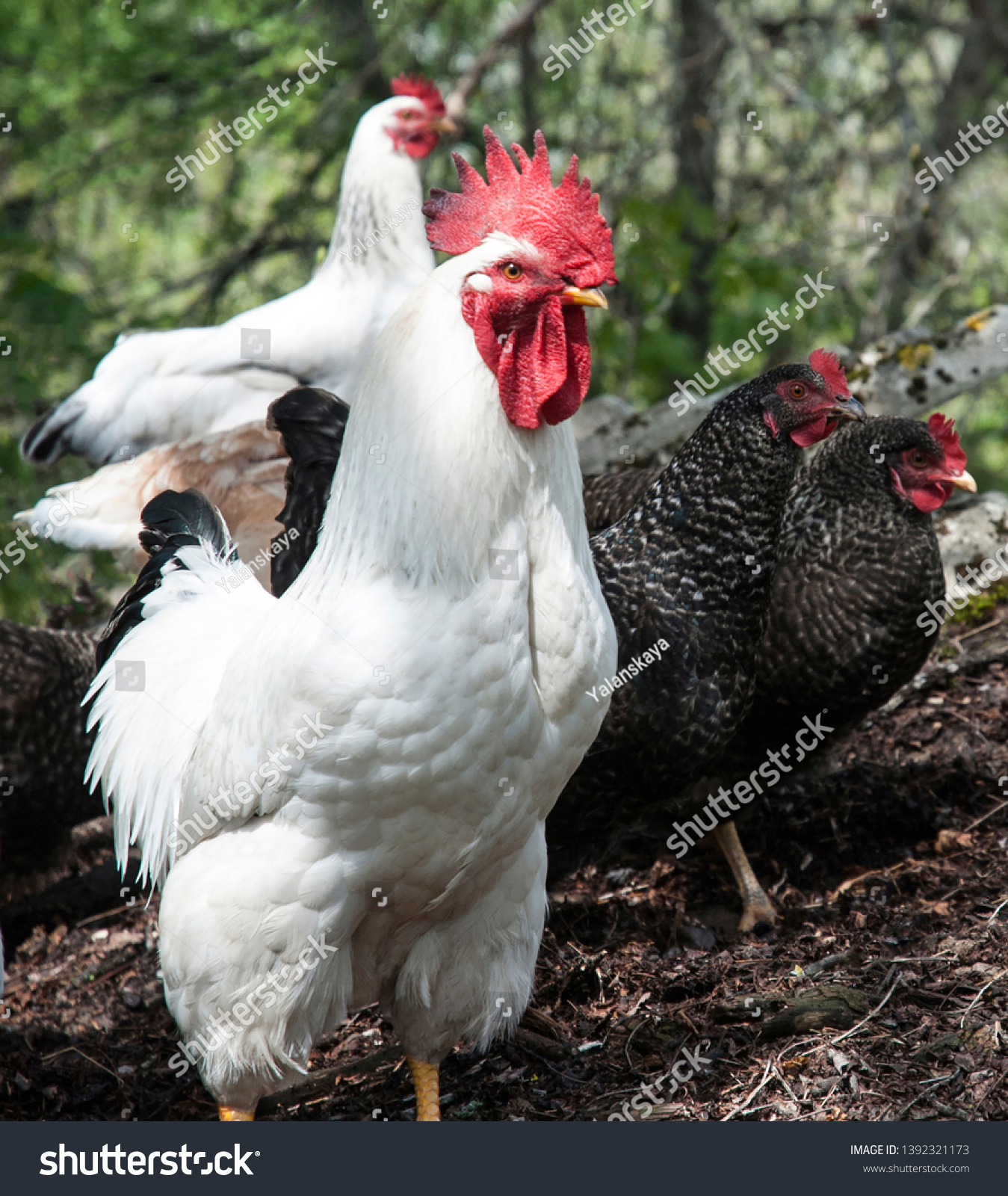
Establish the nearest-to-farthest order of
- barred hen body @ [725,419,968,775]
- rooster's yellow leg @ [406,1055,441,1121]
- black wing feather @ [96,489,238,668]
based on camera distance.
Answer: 1. rooster's yellow leg @ [406,1055,441,1121]
2. black wing feather @ [96,489,238,668]
3. barred hen body @ [725,419,968,775]

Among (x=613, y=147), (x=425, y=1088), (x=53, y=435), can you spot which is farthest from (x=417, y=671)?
(x=613, y=147)

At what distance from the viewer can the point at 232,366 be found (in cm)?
583

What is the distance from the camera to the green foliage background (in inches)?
314

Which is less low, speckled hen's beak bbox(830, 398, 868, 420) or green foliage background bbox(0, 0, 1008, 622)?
green foliage background bbox(0, 0, 1008, 622)

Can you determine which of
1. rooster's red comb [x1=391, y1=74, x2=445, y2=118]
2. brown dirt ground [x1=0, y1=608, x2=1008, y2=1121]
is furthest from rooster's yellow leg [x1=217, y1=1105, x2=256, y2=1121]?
rooster's red comb [x1=391, y1=74, x2=445, y2=118]

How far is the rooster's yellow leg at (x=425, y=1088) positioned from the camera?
3.41m

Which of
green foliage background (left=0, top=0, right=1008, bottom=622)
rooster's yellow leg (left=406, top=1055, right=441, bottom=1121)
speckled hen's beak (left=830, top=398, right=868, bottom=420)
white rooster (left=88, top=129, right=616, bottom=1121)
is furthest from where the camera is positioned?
green foliage background (left=0, top=0, right=1008, bottom=622)

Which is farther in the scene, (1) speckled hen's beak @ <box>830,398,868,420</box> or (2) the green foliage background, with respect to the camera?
(2) the green foliage background

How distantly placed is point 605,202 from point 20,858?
20.3 ft

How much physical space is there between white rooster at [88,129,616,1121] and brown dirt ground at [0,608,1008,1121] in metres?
1.02

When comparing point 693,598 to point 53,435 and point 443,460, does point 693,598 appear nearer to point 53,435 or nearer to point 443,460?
point 443,460

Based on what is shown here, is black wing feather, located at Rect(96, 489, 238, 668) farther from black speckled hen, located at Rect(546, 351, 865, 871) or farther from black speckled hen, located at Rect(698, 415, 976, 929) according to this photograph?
black speckled hen, located at Rect(698, 415, 976, 929)

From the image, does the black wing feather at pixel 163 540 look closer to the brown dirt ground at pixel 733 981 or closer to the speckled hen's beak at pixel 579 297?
the brown dirt ground at pixel 733 981

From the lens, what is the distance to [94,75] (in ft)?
27.2
